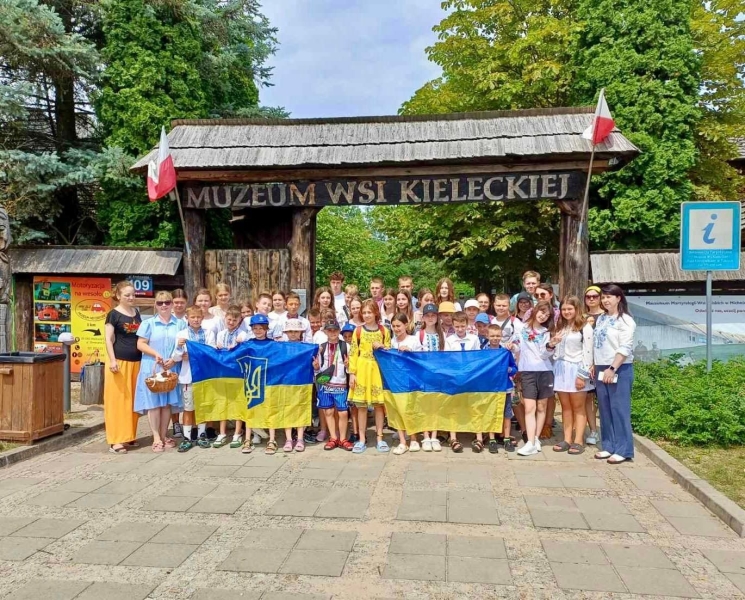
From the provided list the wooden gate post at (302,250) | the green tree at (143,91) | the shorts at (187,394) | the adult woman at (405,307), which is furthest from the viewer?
the green tree at (143,91)

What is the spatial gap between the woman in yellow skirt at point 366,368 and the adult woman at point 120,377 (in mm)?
2726

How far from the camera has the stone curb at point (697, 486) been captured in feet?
15.6

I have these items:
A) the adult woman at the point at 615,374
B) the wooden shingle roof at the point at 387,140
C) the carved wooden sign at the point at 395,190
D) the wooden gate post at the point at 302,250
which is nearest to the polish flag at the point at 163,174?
the wooden shingle roof at the point at 387,140

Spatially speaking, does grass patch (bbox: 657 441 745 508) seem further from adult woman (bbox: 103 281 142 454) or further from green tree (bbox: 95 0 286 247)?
green tree (bbox: 95 0 286 247)

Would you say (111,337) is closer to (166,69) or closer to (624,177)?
(166,69)

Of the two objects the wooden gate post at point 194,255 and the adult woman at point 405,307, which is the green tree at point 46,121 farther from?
the adult woman at point 405,307

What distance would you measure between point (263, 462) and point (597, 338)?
13.5 feet

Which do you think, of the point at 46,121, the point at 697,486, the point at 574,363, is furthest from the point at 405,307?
the point at 46,121

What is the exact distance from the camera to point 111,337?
7.10 m

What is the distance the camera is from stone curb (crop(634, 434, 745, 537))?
4757mm

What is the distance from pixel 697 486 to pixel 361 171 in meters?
6.95

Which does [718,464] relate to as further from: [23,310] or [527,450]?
[23,310]

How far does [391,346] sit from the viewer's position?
7.30m

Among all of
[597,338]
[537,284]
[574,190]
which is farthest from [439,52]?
[597,338]
